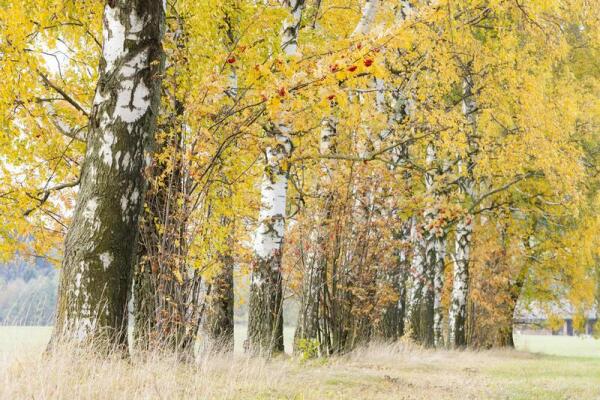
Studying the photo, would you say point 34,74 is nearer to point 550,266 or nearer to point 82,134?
point 82,134

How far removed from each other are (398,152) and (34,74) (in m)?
7.93

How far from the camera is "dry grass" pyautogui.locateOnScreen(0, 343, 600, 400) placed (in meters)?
4.28

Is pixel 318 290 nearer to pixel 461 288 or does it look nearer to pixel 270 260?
pixel 270 260

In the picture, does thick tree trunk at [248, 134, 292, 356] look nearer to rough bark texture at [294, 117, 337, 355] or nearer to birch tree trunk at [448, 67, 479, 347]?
rough bark texture at [294, 117, 337, 355]

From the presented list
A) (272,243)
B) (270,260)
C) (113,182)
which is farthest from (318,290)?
(113,182)

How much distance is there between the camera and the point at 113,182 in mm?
5500

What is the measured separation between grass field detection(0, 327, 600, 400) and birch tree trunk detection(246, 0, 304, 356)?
1.93 ft

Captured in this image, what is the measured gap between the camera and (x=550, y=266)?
21.1m

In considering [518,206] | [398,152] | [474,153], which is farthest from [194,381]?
[518,206]

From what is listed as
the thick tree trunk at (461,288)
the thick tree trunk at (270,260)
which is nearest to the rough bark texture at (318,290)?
the thick tree trunk at (270,260)

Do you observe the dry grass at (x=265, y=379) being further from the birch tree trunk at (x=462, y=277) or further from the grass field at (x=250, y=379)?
the birch tree trunk at (x=462, y=277)

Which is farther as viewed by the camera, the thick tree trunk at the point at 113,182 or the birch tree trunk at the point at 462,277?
the birch tree trunk at the point at 462,277

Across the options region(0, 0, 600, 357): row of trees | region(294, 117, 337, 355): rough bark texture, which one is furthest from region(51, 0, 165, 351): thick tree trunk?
region(294, 117, 337, 355): rough bark texture

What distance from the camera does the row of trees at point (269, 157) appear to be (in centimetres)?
555
